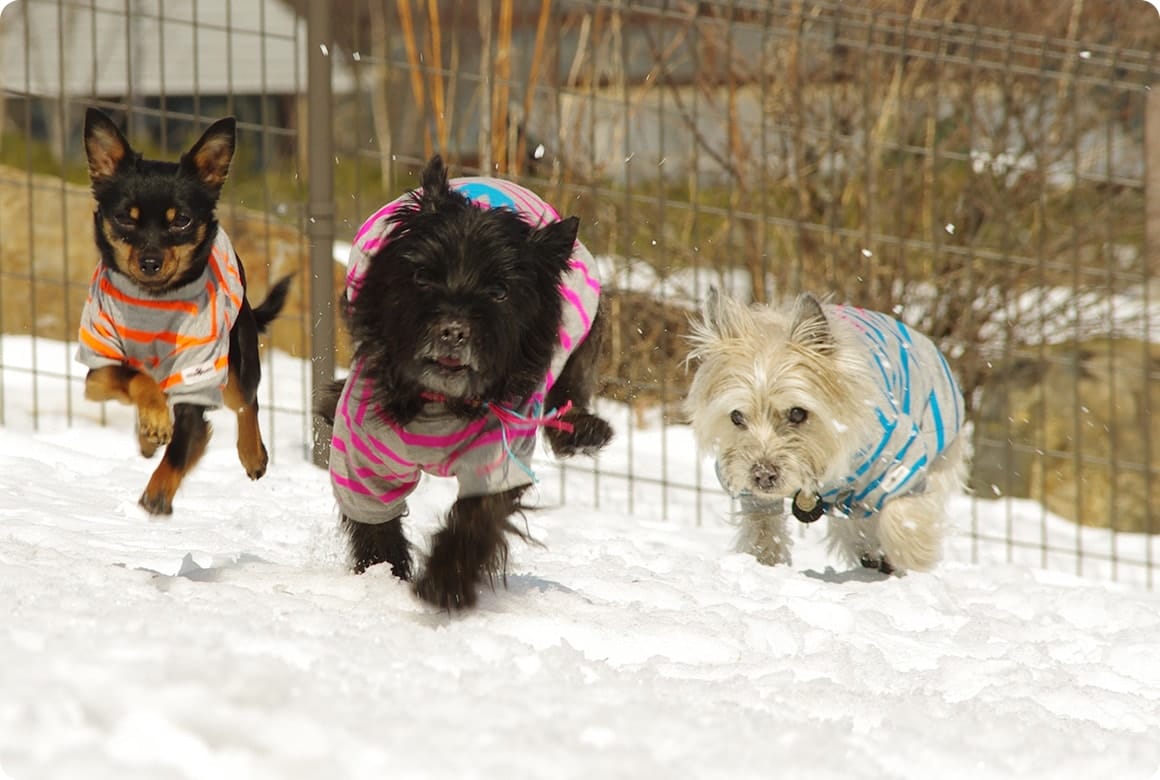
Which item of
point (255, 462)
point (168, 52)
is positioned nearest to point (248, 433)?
point (255, 462)

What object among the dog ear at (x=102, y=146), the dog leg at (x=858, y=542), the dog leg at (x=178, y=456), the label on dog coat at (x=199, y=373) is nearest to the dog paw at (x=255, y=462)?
the dog leg at (x=178, y=456)

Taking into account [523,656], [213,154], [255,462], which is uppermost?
[213,154]

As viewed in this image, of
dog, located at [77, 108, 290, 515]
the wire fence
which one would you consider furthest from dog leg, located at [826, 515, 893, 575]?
dog, located at [77, 108, 290, 515]

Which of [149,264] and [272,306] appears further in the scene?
[272,306]

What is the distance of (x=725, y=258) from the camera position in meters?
7.25

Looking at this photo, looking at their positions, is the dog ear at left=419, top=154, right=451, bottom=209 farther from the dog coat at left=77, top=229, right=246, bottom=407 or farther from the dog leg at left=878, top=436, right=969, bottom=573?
the dog leg at left=878, top=436, right=969, bottom=573

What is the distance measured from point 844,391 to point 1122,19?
398cm

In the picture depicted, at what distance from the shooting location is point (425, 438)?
3092 mm

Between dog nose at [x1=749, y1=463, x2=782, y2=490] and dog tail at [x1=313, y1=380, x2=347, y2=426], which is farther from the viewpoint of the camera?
dog nose at [x1=749, y1=463, x2=782, y2=490]

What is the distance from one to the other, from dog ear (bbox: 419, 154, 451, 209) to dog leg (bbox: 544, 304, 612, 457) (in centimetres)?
74

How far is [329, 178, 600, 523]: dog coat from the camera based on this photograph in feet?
10.1

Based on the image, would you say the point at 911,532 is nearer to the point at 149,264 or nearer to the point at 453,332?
the point at 453,332

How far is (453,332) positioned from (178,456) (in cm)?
115

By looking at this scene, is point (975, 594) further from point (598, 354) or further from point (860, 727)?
point (860, 727)
